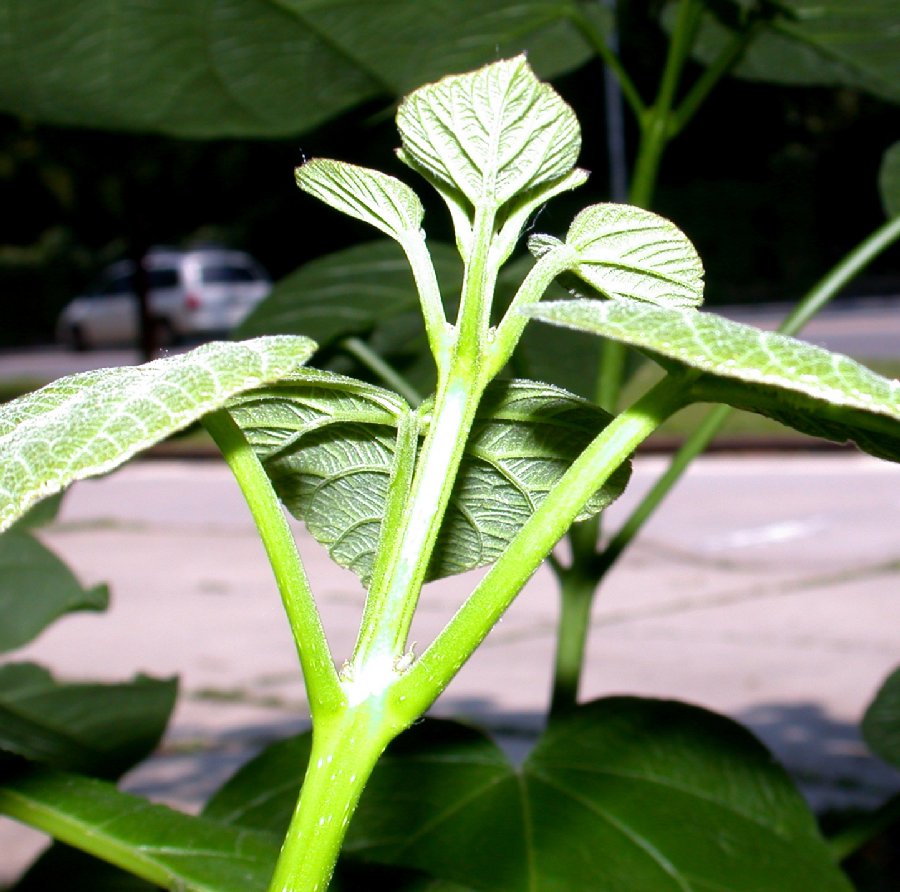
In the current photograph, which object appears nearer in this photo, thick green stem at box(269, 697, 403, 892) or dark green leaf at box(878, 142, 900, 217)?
thick green stem at box(269, 697, 403, 892)

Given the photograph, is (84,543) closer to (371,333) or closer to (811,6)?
(371,333)

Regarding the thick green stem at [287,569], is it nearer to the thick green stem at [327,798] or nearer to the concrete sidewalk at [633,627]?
the thick green stem at [327,798]

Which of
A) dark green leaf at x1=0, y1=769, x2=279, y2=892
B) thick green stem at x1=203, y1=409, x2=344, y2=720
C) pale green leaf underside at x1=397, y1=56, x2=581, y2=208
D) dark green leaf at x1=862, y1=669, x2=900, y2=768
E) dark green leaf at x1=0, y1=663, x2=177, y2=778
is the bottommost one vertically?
dark green leaf at x1=0, y1=663, x2=177, y2=778

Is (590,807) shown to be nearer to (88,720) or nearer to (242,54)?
(88,720)

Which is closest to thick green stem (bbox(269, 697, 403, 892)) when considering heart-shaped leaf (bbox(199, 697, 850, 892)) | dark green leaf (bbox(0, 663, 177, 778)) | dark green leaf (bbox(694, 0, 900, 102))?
heart-shaped leaf (bbox(199, 697, 850, 892))

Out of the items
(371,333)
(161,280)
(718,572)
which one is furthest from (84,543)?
(161,280)

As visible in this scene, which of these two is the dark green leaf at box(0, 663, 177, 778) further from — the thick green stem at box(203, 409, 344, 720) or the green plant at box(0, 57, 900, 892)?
the thick green stem at box(203, 409, 344, 720)
